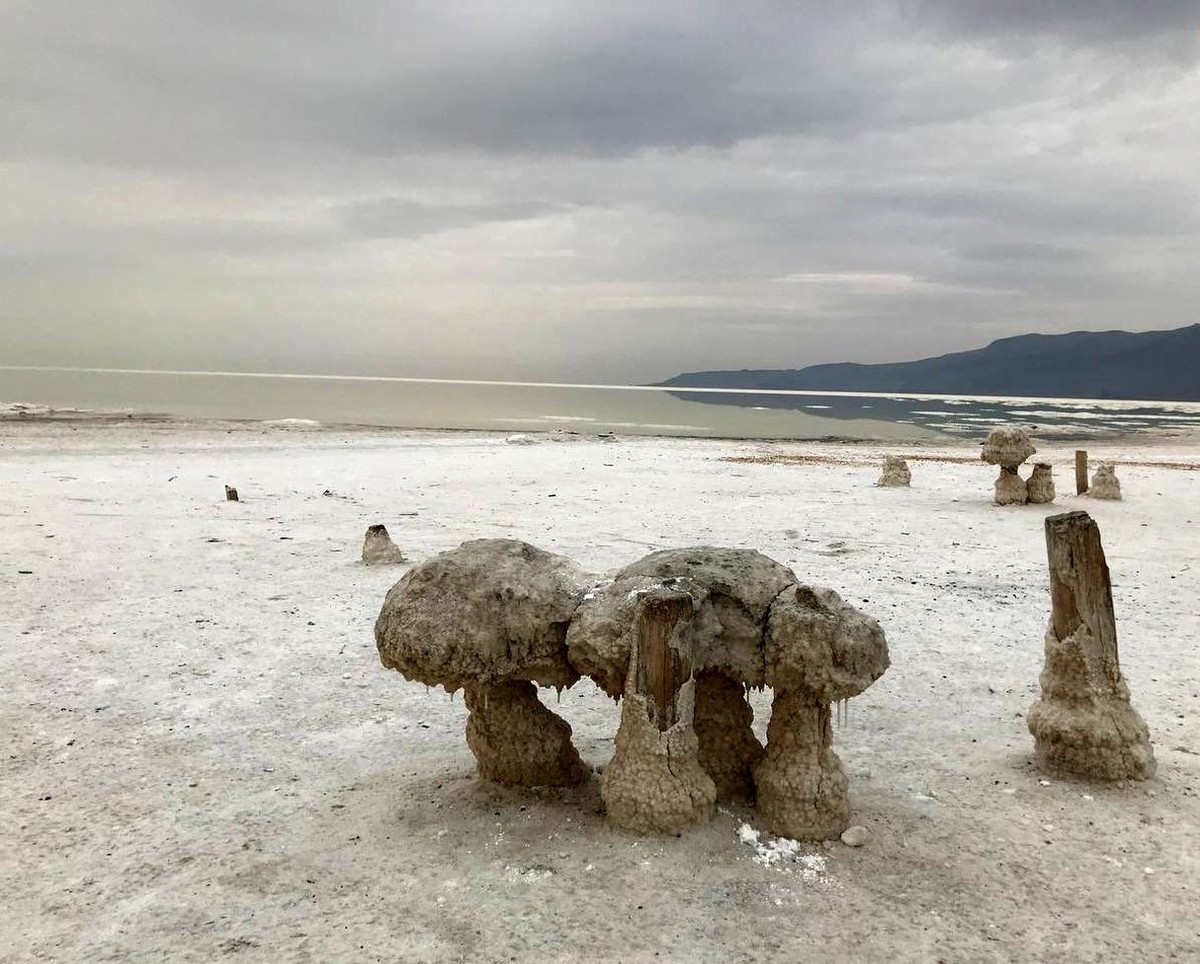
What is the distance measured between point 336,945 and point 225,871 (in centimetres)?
115

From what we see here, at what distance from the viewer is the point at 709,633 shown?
5449 mm

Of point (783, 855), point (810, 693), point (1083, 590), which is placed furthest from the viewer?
point (1083, 590)

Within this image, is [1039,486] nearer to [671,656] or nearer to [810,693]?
[810,693]

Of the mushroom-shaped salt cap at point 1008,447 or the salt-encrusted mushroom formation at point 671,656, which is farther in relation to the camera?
the mushroom-shaped salt cap at point 1008,447

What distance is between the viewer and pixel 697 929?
4520 mm

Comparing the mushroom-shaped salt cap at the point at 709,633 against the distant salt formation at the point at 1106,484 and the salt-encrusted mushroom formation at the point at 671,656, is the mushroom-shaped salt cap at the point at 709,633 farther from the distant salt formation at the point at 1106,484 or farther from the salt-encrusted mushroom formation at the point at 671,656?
the distant salt formation at the point at 1106,484

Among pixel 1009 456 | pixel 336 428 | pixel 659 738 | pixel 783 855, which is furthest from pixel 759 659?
pixel 336 428

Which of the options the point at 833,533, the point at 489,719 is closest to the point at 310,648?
the point at 489,719

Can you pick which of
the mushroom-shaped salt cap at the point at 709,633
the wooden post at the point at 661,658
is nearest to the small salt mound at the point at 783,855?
the mushroom-shaped salt cap at the point at 709,633

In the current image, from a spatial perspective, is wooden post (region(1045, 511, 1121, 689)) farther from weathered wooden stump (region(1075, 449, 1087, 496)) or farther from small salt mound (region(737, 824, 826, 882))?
weathered wooden stump (region(1075, 449, 1087, 496))

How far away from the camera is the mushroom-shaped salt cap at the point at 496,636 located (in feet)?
18.0

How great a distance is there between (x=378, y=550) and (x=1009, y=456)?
1424 cm

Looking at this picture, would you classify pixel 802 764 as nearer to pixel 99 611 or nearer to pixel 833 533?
pixel 99 611

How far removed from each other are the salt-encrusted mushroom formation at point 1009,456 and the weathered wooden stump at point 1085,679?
13.2 metres
